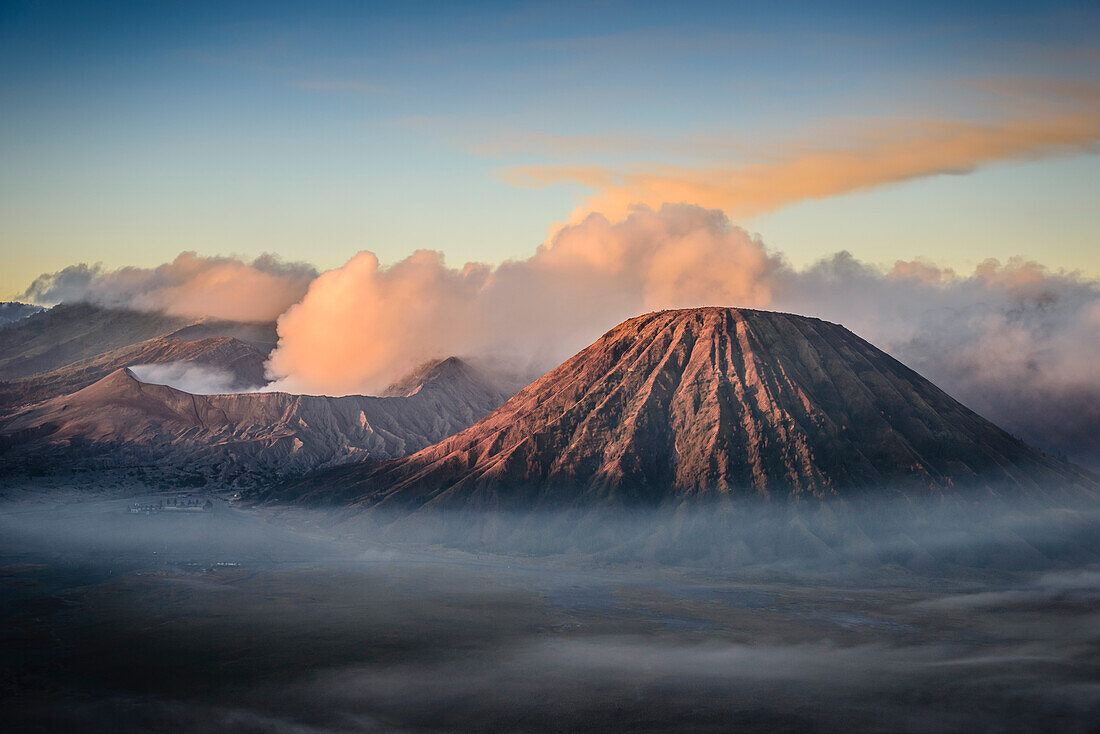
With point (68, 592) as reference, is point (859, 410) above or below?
above

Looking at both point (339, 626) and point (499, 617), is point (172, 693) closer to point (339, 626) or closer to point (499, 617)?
point (339, 626)

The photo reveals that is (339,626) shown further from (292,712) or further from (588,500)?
(588,500)

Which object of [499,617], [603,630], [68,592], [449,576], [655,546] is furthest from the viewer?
[655,546]

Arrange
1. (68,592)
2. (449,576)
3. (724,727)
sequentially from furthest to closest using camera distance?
1. (449,576)
2. (68,592)
3. (724,727)

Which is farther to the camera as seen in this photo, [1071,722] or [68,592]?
[68,592]

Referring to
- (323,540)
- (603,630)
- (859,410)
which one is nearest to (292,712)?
(603,630)

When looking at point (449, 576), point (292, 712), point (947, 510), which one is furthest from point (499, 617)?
point (947, 510)

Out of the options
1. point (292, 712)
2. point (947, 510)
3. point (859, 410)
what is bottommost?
point (292, 712)
